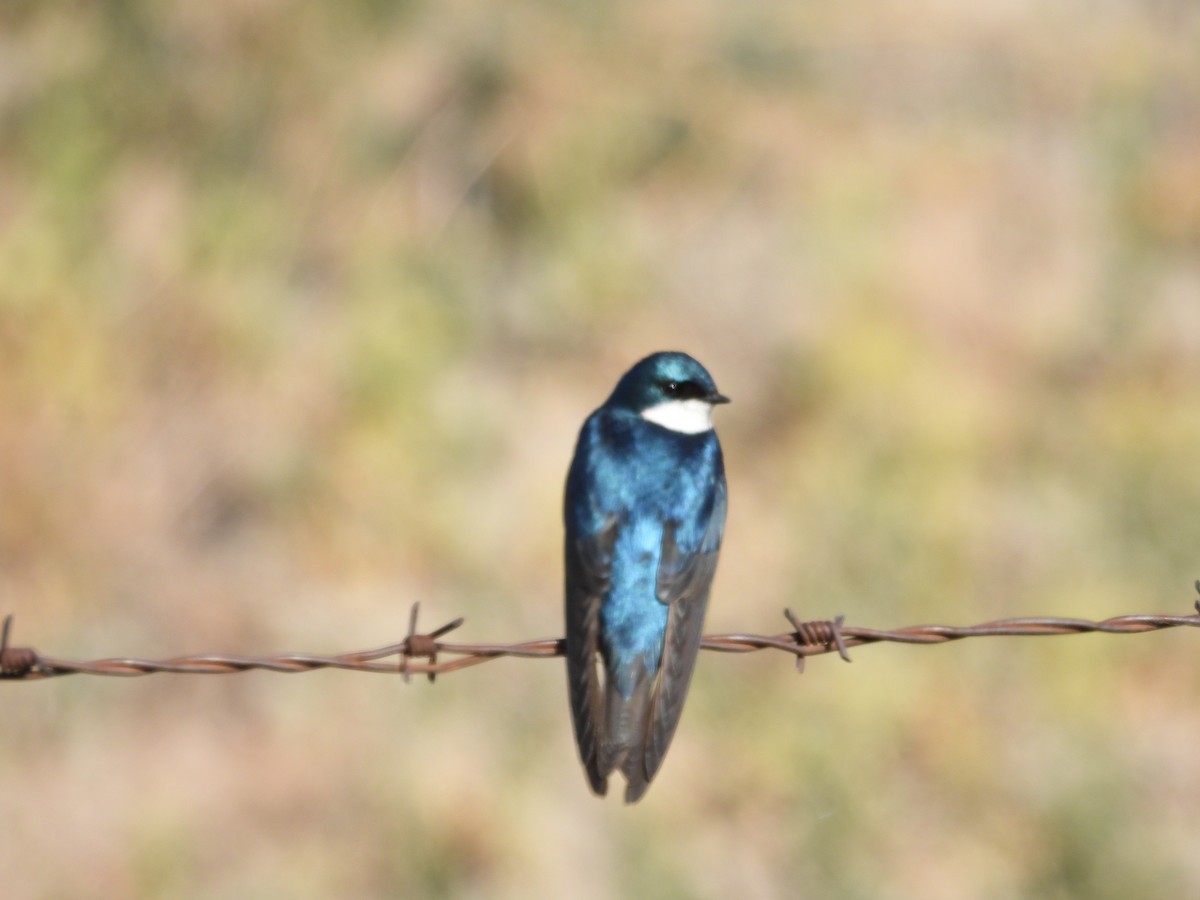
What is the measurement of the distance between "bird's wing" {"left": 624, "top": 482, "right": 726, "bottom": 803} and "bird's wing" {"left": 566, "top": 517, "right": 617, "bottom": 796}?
7 cm

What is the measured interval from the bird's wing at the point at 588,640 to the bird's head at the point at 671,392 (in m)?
0.52

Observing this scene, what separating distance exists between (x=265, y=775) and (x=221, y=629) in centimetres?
64

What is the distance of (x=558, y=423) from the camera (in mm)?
7133

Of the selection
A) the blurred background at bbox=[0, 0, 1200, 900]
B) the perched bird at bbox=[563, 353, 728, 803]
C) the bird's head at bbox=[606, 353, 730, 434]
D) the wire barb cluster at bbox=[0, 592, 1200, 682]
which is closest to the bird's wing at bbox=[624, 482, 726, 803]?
the perched bird at bbox=[563, 353, 728, 803]

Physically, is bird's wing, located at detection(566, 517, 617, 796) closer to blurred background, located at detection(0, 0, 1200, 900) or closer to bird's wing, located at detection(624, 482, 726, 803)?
bird's wing, located at detection(624, 482, 726, 803)

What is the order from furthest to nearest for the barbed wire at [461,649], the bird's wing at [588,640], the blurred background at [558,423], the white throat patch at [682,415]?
the blurred background at [558,423]
the white throat patch at [682,415]
the bird's wing at [588,640]
the barbed wire at [461,649]

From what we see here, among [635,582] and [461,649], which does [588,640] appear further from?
[461,649]

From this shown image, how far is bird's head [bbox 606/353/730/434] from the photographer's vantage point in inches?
150

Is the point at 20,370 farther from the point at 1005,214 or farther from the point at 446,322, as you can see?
the point at 1005,214

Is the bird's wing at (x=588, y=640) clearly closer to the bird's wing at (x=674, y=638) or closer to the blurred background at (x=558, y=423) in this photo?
the bird's wing at (x=674, y=638)

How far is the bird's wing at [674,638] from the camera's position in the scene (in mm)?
3146

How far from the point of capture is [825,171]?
7.90m

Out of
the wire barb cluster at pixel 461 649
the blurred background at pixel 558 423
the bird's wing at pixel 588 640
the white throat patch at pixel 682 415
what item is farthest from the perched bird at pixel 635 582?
the blurred background at pixel 558 423

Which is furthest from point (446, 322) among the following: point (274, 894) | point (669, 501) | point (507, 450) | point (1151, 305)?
point (669, 501)
